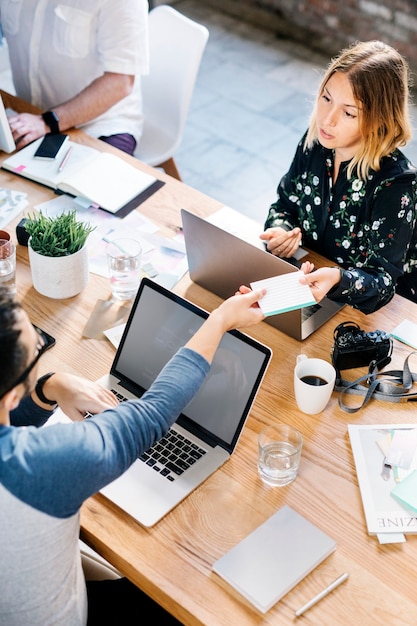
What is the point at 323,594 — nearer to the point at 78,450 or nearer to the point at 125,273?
the point at 78,450

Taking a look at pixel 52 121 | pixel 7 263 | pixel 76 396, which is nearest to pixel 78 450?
pixel 76 396

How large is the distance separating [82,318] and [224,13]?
3846 millimetres

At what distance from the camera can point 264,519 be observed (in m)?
1.47

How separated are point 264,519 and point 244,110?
3.21m

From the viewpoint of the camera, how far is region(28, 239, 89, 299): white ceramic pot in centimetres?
188

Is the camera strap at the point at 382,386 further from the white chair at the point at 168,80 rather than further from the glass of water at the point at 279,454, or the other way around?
the white chair at the point at 168,80

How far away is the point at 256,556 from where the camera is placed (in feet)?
4.57

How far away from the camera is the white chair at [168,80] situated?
287 centimetres

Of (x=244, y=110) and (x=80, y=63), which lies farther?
(x=244, y=110)

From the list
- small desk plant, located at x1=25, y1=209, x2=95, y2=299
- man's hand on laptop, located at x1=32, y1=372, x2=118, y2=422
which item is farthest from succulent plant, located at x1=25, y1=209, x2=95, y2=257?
man's hand on laptop, located at x1=32, y1=372, x2=118, y2=422

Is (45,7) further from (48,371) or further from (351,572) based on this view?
(351,572)

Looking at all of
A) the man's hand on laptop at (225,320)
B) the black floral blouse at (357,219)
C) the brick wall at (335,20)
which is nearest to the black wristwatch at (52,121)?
the black floral blouse at (357,219)

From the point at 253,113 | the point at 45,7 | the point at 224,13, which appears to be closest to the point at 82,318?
the point at 45,7

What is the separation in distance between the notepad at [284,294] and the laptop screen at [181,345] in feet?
0.39
